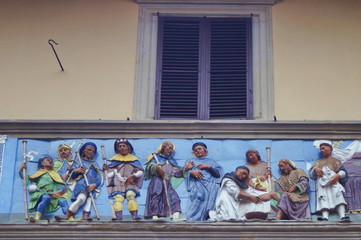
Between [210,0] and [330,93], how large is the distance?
6.92 feet

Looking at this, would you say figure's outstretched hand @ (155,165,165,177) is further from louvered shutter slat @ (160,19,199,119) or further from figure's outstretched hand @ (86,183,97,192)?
louvered shutter slat @ (160,19,199,119)

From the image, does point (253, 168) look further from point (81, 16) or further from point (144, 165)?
point (81, 16)

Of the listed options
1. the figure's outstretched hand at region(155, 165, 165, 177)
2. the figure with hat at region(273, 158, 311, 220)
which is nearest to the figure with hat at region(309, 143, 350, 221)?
the figure with hat at region(273, 158, 311, 220)

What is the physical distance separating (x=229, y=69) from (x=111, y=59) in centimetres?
153

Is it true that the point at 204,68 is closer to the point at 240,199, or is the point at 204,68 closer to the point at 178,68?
the point at 178,68

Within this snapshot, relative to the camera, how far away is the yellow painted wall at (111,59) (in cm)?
1462

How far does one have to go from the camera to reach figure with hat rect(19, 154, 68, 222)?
1348cm

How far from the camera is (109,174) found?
1371cm

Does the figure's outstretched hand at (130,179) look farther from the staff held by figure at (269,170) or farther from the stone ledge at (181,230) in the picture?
the staff held by figure at (269,170)

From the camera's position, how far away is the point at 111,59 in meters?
15.0

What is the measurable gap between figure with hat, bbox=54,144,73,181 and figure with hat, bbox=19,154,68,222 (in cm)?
6

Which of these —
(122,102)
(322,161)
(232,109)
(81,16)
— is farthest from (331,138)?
(81,16)

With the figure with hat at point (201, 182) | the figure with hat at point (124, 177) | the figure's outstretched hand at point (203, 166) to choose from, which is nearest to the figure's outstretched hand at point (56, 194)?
the figure with hat at point (124, 177)

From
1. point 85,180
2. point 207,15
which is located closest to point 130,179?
point 85,180
